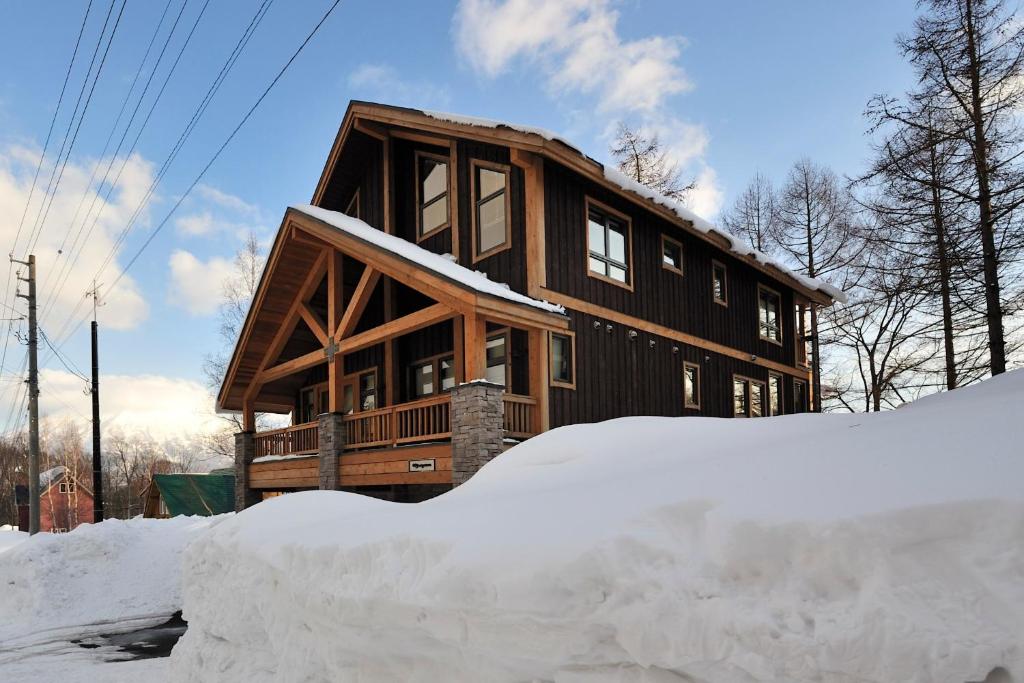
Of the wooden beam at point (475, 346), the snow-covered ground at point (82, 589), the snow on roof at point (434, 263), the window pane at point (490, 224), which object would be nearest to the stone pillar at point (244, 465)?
the snow-covered ground at point (82, 589)

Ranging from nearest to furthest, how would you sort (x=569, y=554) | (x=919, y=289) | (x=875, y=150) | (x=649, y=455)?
(x=569, y=554), (x=649, y=455), (x=919, y=289), (x=875, y=150)

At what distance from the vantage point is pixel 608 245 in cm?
1344

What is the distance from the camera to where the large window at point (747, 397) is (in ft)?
56.3

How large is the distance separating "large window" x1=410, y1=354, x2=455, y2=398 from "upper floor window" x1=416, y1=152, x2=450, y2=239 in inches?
113

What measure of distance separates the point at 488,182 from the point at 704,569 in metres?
10.9

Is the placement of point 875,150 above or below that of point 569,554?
above

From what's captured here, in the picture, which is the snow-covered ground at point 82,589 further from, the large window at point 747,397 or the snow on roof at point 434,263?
the large window at point 747,397

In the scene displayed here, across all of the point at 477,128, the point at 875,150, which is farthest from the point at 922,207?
the point at 477,128

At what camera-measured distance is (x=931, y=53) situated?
14977 millimetres

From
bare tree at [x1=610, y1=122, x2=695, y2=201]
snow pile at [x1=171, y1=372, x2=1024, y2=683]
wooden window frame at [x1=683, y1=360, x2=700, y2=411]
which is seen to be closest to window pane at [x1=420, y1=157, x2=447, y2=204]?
wooden window frame at [x1=683, y1=360, x2=700, y2=411]

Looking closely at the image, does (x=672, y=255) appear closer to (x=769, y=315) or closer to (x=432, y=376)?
(x=769, y=315)

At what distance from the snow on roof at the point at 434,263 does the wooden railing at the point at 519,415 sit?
160 cm

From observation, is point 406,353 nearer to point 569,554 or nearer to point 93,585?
point 93,585

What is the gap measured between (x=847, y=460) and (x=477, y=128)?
1014 cm
